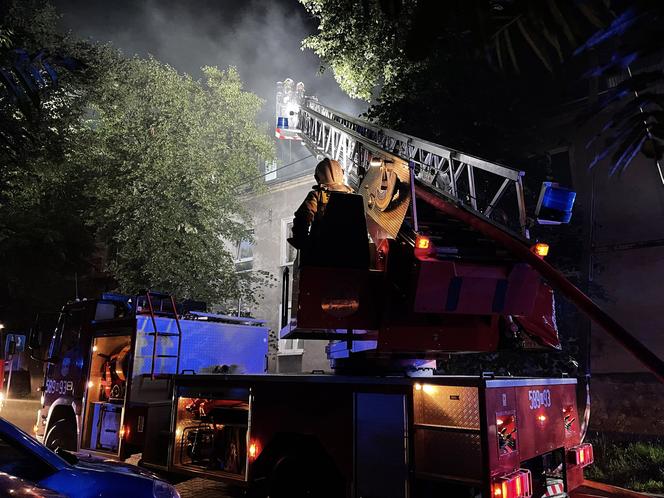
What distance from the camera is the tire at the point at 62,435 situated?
7.42 metres

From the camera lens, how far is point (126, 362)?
7188mm

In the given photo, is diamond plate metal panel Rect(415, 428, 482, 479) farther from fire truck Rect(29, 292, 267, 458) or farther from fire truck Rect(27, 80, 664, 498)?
fire truck Rect(29, 292, 267, 458)

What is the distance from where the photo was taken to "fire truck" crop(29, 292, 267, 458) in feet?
21.7

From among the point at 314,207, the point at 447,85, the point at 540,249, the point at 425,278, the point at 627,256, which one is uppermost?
the point at 447,85

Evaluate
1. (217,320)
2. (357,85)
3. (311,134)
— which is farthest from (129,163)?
(217,320)

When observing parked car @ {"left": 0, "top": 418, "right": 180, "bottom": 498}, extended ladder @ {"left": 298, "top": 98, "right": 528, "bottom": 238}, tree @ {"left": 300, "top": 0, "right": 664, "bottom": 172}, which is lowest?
parked car @ {"left": 0, "top": 418, "right": 180, "bottom": 498}

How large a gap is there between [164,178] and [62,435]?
8.20 metres

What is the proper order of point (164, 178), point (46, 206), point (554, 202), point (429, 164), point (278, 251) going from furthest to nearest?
point (278, 251), point (46, 206), point (164, 178), point (429, 164), point (554, 202)

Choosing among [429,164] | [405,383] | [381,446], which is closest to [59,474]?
[381,446]

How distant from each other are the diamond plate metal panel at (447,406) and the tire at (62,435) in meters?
6.03

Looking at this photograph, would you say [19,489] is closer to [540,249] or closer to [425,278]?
[425,278]

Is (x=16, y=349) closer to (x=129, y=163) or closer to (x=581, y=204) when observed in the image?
(x=129, y=163)

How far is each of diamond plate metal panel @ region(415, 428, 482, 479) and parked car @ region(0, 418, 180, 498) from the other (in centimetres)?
196

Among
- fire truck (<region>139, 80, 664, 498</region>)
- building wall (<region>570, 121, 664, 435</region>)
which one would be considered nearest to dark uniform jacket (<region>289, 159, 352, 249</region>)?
fire truck (<region>139, 80, 664, 498</region>)
